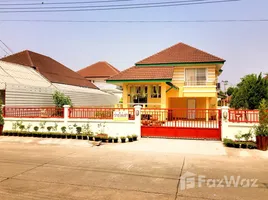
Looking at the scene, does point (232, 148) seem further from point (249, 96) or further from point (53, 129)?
point (53, 129)

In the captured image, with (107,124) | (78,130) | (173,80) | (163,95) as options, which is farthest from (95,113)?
(173,80)

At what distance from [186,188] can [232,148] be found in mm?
5614

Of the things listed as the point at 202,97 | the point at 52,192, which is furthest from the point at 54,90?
the point at 52,192

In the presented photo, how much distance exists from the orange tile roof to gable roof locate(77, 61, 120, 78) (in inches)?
1072

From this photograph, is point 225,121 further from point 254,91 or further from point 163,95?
point 163,95

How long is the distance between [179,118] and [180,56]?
413 inches

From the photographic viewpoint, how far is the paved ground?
193 inches

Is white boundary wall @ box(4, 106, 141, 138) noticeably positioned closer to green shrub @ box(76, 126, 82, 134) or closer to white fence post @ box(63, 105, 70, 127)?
white fence post @ box(63, 105, 70, 127)

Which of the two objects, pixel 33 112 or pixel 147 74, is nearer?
pixel 33 112

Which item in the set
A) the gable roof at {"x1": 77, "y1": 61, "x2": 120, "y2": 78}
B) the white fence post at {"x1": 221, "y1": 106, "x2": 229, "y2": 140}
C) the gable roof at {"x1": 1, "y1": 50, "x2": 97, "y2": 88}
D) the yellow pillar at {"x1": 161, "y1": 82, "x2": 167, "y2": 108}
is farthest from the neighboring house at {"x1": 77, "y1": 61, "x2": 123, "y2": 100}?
the white fence post at {"x1": 221, "y1": 106, "x2": 229, "y2": 140}

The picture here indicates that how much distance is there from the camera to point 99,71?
48.3m

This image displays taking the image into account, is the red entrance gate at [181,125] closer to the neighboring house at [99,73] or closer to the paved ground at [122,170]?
the paved ground at [122,170]

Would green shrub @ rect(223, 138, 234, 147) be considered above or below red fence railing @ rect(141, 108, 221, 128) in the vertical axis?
below

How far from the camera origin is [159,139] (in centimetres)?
1190
